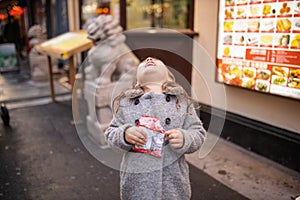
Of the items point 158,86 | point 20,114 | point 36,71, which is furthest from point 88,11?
point 158,86

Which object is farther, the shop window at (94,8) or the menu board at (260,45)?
the shop window at (94,8)

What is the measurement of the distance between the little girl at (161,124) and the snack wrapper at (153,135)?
0.04 m

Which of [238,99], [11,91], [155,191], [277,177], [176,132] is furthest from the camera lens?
[11,91]

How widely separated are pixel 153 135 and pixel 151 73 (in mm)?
346

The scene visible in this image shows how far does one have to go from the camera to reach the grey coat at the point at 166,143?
1674mm

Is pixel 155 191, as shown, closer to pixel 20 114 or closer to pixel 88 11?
pixel 20 114

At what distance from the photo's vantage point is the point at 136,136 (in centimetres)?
155

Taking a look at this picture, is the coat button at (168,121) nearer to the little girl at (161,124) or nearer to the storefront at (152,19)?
the little girl at (161,124)

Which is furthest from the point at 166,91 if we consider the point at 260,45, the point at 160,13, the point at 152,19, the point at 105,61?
the point at 160,13

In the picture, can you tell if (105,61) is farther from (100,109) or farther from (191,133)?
(191,133)

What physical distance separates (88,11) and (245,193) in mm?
7011

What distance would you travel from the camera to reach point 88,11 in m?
8.59

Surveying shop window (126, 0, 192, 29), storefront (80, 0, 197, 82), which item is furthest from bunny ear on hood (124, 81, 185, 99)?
shop window (126, 0, 192, 29)

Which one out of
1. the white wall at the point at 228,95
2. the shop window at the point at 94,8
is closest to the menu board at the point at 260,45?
the white wall at the point at 228,95
